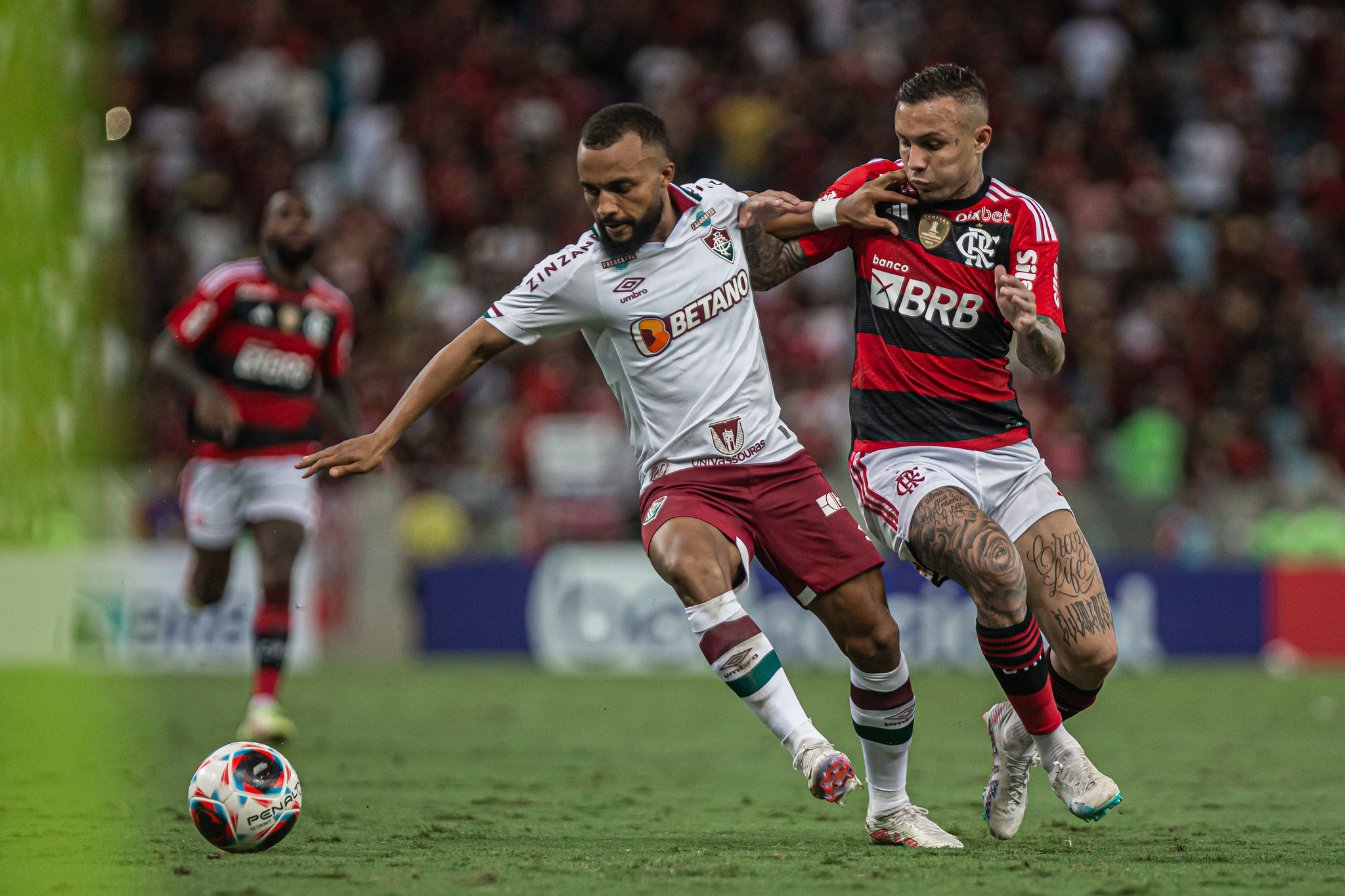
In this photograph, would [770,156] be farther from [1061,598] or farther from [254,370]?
[1061,598]

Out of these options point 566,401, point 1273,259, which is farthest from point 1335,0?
point 566,401

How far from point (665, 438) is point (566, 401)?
1059 cm

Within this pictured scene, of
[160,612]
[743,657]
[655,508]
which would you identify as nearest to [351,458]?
[655,508]

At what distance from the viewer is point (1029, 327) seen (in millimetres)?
5395

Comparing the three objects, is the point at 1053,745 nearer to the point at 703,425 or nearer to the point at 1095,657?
the point at 1095,657

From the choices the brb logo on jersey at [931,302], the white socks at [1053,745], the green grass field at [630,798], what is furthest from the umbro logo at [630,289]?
the white socks at [1053,745]

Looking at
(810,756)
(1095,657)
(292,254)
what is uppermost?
(292,254)

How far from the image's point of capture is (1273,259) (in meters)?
17.7

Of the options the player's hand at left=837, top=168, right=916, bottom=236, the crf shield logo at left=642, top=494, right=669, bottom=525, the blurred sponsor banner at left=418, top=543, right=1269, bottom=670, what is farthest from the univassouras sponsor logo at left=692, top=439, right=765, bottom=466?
the blurred sponsor banner at left=418, top=543, right=1269, bottom=670

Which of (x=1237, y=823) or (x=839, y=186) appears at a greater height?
(x=839, y=186)

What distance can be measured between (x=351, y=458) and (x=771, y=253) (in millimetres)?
1692

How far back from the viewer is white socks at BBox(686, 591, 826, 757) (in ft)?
17.7

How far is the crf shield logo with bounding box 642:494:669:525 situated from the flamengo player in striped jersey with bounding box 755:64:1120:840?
0.77 metres

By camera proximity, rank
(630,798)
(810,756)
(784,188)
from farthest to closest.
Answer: (784,188) → (630,798) → (810,756)
